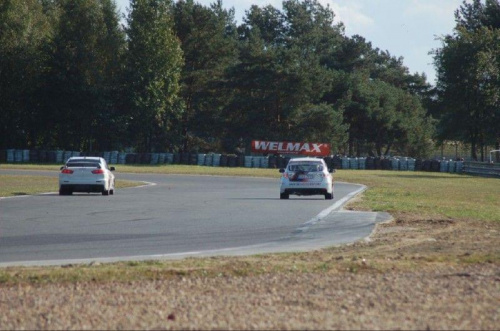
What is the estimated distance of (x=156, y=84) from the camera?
277ft

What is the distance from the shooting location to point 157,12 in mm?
85812

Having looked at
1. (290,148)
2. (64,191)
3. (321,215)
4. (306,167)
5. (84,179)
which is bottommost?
(64,191)

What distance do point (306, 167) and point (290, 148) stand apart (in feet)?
162

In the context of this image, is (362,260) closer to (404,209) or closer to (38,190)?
(404,209)

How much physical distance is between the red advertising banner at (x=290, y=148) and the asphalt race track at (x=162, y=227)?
51.0m

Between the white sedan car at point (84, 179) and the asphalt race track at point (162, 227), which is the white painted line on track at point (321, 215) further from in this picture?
the white sedan car at point (84, 179)

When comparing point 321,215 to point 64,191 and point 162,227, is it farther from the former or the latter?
point 64,191

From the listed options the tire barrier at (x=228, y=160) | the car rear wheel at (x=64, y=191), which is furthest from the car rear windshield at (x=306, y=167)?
the tire barrier at (x=228, y=160)

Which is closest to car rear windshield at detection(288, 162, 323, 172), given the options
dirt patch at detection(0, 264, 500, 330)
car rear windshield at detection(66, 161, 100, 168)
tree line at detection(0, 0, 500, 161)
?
car rear windshield at detection(66, 161, 100, 168)

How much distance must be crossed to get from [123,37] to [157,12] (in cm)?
713

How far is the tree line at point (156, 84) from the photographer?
84750 millimetres

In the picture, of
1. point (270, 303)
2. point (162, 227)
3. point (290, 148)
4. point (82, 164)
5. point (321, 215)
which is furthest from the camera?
point (290, 148)

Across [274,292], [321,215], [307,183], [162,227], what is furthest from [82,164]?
[274,292]

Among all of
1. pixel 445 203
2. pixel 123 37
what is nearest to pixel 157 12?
pixel 123 37
